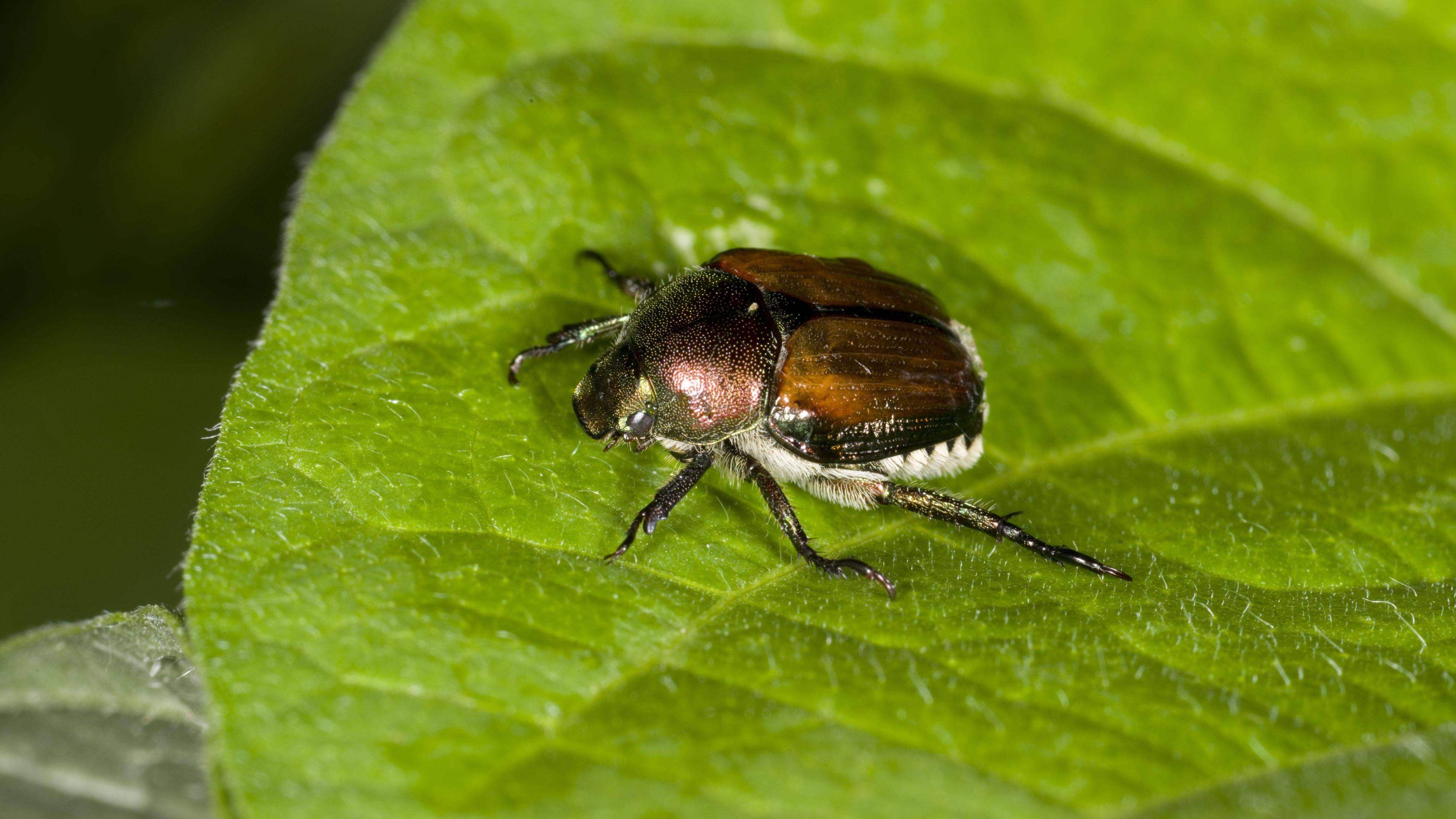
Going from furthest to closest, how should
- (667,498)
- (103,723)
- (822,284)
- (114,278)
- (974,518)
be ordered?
(114,278), (822,284), (974,518), (667,498), (103,723)

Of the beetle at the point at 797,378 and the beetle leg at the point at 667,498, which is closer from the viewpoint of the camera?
the beetle leg at the point at 667,498

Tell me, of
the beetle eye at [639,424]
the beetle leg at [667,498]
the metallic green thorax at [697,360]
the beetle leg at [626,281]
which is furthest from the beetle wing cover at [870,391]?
the beetle leg at [626,281]

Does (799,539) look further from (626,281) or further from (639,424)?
(626,281)

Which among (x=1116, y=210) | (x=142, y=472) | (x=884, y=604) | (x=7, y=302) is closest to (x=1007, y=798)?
(x=884, y=604)

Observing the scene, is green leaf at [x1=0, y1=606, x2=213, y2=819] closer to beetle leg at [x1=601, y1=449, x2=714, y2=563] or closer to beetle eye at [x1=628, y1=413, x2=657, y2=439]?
beetle leg at [x1=601, y1=449, x2=714, y2=563]

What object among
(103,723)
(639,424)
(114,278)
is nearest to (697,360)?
(639,424)

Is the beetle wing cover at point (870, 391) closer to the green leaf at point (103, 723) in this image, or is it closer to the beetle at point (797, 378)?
the beetle at point (797, 378)
